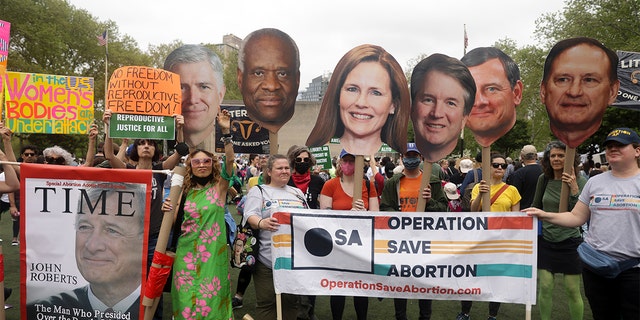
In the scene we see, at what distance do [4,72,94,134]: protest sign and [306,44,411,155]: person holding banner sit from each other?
11.5 ft

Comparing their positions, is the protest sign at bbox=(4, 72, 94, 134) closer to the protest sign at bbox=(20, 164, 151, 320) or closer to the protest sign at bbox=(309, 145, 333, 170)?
the protest sign at bbox=(20, 164, 151, 320)

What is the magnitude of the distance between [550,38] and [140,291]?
29790mm

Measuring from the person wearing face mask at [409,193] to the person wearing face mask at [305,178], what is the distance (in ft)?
3.03

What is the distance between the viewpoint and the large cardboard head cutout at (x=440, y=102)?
468 cm

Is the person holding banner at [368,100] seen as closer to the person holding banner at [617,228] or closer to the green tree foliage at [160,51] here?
the person holding banner at [617,228]

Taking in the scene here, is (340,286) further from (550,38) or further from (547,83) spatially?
(550,38)

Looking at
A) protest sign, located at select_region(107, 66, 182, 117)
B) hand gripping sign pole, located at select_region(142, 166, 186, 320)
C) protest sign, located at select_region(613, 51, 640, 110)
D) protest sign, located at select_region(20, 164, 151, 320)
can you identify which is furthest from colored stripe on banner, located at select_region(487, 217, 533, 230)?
protest sign, located at select_region(107, 66, 182, 117)

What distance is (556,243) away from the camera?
184 inches

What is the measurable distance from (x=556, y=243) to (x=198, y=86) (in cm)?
420

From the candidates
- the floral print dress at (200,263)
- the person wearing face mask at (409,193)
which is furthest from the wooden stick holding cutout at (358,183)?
the floral print dress at (200,263)

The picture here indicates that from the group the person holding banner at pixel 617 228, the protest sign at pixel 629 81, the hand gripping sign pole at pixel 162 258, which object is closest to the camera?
the person holding banner at pixel 617 228


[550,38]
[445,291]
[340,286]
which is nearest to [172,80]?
[340,286]

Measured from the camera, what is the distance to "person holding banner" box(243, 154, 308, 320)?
13.2 ft

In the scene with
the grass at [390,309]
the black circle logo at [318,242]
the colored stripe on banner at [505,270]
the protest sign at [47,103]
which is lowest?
the grass at [390,309]
